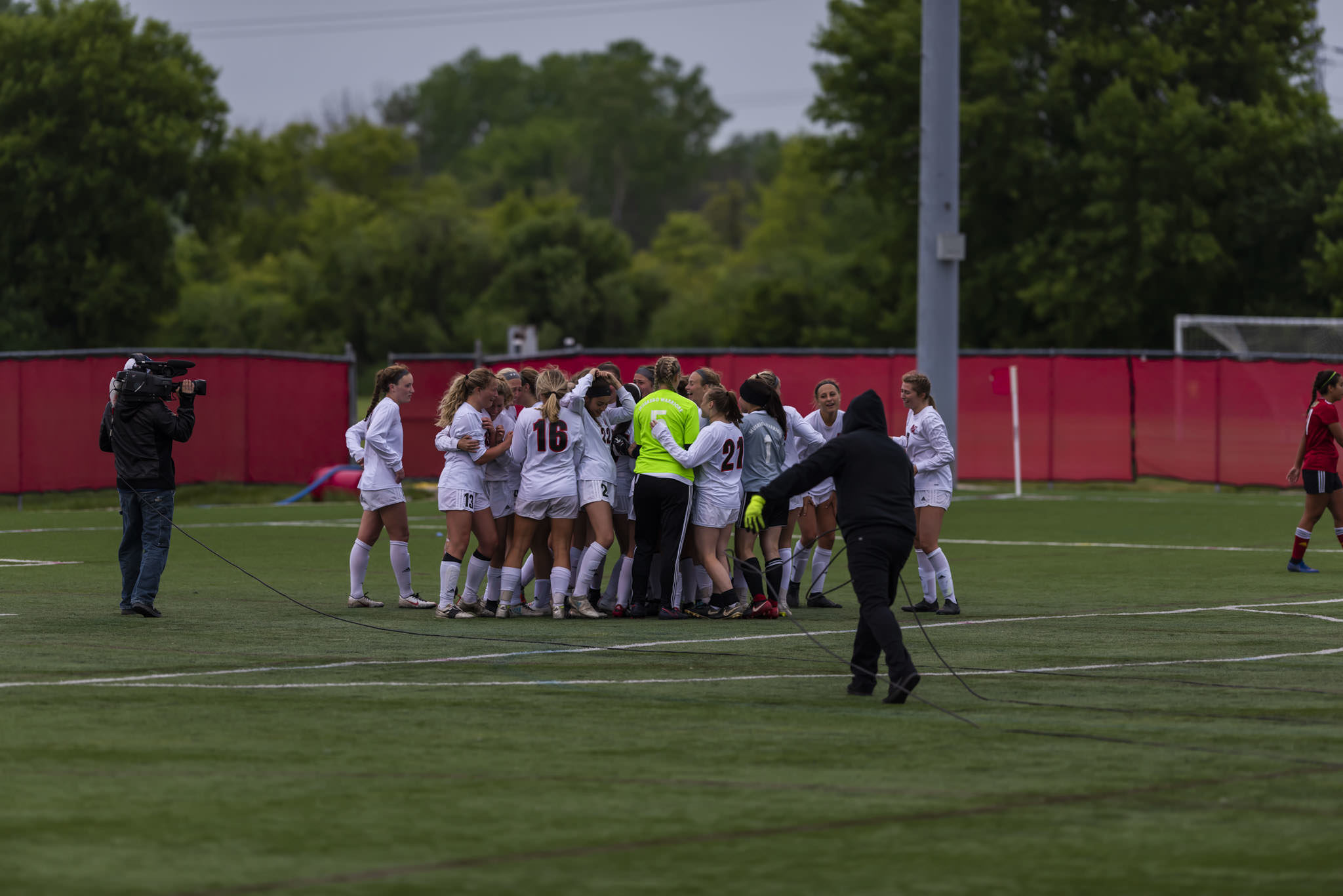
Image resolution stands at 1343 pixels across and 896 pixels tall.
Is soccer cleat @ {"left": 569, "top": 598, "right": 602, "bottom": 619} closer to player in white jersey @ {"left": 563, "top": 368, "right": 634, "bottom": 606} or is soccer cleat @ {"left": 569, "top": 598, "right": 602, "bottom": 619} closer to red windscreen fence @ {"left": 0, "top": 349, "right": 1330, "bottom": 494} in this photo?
player in white jersey @ {"left": 563, "top": 368, "right": 634, "bottom": 606}

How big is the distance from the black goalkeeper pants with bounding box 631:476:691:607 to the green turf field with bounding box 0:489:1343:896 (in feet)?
1.93

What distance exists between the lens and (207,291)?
80562 mm

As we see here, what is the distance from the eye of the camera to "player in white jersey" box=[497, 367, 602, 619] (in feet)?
43.1

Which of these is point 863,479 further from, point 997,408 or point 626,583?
point 997,408

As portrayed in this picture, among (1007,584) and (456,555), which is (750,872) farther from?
(1007,584)

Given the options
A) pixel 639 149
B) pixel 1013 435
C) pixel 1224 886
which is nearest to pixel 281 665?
pixel 1224 886

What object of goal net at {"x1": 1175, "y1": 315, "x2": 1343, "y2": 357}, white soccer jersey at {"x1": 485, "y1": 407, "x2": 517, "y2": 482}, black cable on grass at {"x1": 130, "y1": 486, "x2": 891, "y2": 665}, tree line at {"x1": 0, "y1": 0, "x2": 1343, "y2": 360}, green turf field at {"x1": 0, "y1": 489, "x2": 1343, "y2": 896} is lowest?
black cable on grass at {"x1": 130, "y1": 486, "x2": 891, "y2": 665}

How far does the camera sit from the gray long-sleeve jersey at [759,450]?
1381 centimetres

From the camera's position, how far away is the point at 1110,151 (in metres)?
47.8

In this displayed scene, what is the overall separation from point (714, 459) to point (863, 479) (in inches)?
148

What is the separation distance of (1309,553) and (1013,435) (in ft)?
37.6

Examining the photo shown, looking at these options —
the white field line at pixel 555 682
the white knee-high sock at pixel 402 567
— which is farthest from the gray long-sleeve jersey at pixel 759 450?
the white field line at pixel 555 682

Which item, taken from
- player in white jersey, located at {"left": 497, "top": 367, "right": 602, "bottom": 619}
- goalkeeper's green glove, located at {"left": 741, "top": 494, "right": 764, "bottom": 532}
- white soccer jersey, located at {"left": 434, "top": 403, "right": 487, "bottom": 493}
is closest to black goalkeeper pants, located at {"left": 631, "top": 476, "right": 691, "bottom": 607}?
player in white jersey, located at {"left": 497, "top": 367, "right": 602, "bottom": 619}

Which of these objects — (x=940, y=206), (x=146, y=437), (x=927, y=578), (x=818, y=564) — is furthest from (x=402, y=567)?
(x=940, y=206)
